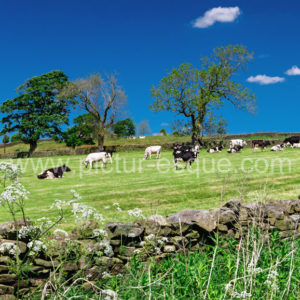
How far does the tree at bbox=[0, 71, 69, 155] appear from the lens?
51125 mm

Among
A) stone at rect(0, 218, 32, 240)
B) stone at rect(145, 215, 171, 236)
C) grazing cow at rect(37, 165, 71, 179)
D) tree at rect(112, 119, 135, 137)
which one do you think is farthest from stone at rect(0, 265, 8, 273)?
tree at rect(112, 119, 135, 137)

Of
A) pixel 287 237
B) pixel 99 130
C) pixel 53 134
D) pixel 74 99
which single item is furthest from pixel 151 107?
pixel 287 237

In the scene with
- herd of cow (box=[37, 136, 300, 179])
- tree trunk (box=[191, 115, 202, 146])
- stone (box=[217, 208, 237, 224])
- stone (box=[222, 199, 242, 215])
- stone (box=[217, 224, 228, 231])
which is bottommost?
stone (box=[217, 224, 228, 231])

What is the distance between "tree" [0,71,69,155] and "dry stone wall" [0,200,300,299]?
47014 millimetres

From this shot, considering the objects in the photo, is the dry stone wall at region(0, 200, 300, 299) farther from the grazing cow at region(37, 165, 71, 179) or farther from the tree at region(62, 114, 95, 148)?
the tree at region(62, 114, 95, 148)

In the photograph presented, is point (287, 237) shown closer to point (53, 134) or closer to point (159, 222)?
point (159, 222)

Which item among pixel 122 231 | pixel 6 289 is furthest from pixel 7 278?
pixel 122 231

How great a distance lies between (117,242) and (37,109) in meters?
51.0

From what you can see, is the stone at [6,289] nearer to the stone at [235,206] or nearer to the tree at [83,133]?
the stone at [235,206]

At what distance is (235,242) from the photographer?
7387 millimetres

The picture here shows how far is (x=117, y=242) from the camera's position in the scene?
6.20 meters

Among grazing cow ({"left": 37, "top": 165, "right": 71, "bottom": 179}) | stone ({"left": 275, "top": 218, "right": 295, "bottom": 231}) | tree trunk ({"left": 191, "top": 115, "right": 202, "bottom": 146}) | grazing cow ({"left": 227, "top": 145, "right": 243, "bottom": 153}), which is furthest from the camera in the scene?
tree trunk ({"left": 191, "top": 115, "right": 202, "bottom": 146})

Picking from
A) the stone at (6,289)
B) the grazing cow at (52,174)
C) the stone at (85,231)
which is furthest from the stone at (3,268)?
the grazing cow at (52,174)

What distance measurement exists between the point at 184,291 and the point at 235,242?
9.06 ft
